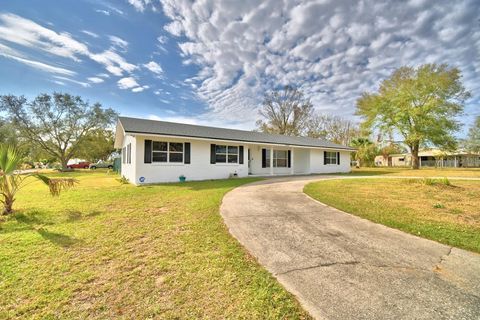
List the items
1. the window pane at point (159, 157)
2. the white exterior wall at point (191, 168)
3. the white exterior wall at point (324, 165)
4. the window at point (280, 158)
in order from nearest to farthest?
the white exterior wall at point (191, 168)
the window pane at point (159, 157)
the window at point (280, 158)
the white exterior wall at point (324, 165)

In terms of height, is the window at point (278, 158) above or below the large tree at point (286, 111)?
below

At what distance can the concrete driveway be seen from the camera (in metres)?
2.12

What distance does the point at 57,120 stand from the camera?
30453 millimetres

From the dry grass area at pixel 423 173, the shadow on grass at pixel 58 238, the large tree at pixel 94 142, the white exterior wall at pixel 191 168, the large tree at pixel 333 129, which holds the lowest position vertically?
the shadow on grass at pixel 58 238

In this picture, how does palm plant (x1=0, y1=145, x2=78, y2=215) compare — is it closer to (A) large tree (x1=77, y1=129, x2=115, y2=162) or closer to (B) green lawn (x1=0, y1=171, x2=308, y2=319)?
(B) green lawn (x1=0, y1=171, x2=308, y2=319)

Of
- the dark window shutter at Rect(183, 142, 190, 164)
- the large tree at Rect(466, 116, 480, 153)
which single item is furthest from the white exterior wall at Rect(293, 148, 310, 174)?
the large tree at Rect(466, 116, 480, 153)

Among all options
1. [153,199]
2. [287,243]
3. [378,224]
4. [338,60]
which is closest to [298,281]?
[287,243]

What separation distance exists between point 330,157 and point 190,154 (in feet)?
48.5

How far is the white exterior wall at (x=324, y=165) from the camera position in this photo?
19609 millimetres

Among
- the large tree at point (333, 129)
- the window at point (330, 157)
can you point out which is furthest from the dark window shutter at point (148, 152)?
the large tree at point (333, 129)

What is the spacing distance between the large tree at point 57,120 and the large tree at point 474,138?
62876 millimetres

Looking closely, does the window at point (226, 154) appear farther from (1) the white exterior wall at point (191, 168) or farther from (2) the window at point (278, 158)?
(2) the window at point (278, 158)

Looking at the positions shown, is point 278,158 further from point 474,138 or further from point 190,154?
point 474,138

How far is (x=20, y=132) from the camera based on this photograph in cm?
2838
